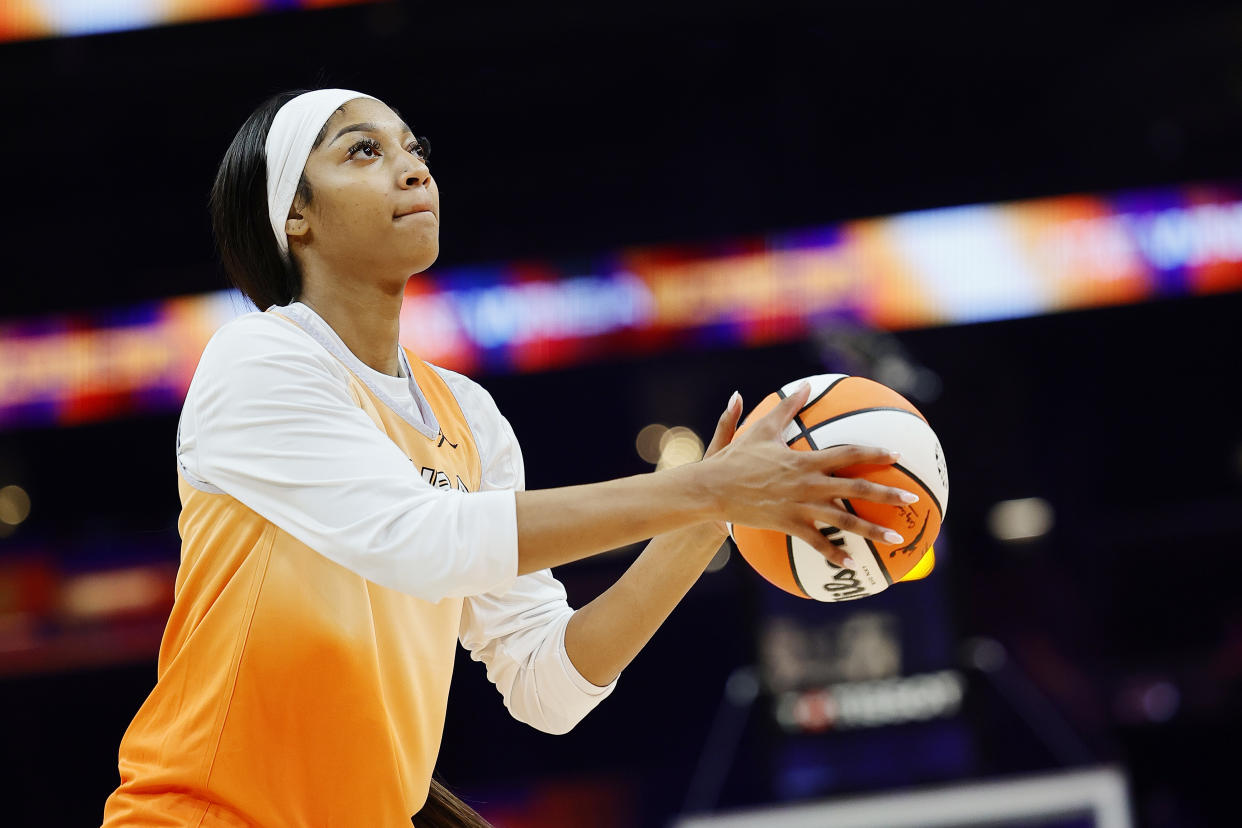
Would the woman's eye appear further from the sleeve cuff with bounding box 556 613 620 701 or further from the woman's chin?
the sleeve cuff with bounding box 556 613 620 701

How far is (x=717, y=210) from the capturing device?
9.80 m

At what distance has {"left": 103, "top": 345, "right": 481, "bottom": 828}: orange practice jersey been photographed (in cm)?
195

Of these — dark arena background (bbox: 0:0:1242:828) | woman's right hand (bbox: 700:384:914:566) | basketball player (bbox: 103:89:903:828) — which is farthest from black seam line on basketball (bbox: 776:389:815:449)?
dark arena background (bbox: 0:0:1242:828)

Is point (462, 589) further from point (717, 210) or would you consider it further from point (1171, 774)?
point (1171, 774)

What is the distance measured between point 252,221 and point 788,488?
1.14 m

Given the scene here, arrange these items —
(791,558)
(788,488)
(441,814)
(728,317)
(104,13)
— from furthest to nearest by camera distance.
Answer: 1. (728,317)
2. (104,13)
3. (441,814)
4. (791,558)
5. (788,488)

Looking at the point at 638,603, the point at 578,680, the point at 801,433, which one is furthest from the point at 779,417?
the point at 578,680

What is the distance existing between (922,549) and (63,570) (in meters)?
10.0

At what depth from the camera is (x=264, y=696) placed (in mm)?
1985

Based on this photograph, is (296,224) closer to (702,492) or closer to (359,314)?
(359,314)

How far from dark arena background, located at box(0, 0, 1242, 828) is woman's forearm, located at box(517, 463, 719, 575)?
16.2ft

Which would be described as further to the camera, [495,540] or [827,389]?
[827,389]

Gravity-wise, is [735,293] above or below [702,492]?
above

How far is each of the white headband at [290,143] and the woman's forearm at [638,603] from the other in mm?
856
